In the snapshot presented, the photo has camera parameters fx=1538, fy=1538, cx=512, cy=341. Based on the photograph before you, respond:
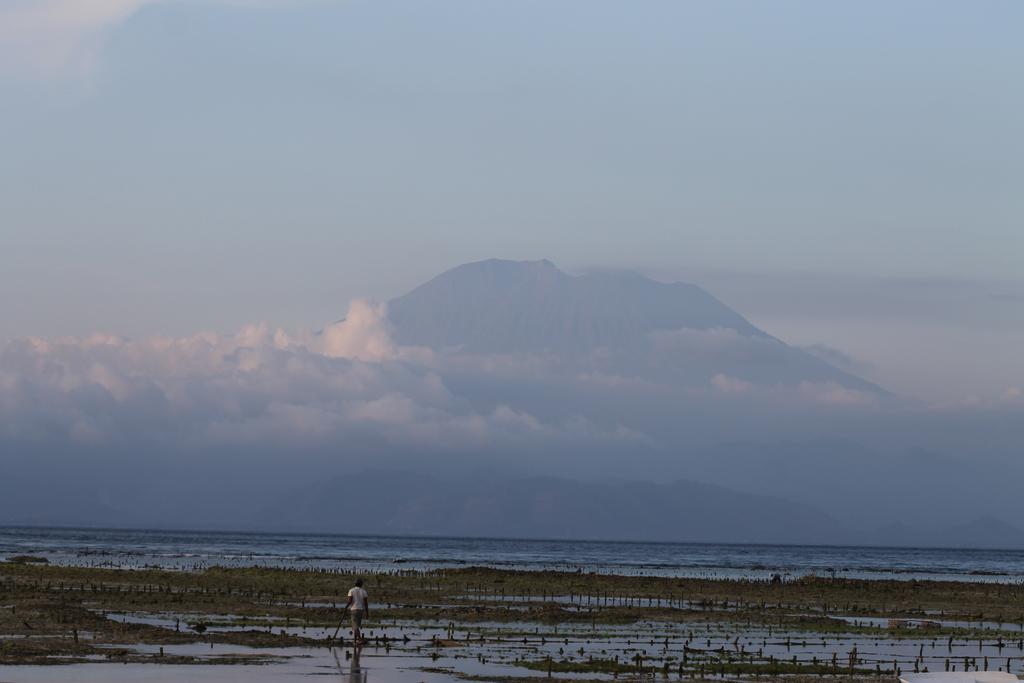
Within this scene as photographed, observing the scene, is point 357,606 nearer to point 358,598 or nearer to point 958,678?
point 358,598

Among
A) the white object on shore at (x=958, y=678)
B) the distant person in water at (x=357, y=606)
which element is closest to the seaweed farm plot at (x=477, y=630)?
the distant person in water at (x=357, y=606)

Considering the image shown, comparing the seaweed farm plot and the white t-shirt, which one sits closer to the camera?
the seaweed farm plot

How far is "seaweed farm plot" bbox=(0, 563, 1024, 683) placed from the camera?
1715 inches

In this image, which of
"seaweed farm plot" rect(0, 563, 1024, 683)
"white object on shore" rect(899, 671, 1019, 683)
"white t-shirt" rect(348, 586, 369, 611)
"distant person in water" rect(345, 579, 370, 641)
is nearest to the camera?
"white object on shore" rect(899, 671, 1019, 683)

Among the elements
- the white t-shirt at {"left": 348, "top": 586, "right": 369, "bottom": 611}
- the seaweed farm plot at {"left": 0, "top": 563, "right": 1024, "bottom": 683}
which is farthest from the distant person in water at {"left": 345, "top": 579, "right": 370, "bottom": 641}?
the seaweed farm plot at {"left": 0, "top": 563, "right": 1024, "bottom": 683}

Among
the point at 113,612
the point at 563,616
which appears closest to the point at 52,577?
the point at 113,612

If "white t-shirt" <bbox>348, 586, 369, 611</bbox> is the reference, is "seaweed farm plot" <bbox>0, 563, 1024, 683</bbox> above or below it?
below

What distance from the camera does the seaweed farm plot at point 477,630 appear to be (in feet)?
143

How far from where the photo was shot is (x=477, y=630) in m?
57.3

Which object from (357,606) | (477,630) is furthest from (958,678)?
(477,630)

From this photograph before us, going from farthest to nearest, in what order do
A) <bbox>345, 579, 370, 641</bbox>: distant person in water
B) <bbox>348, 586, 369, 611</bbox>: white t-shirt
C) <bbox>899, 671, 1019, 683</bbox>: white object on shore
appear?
<bbox>348, 586, 369, 611</bbox>: white t-shirt
<bbox>345, 579, 370, 641</bbox>: distant person in water
<bbox>899, 671, 1019, 683</bbox>: white object on shore

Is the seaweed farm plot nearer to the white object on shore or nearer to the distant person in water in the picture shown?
the distant person in water

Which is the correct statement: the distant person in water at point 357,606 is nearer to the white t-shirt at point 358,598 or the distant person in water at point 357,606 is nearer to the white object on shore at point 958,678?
the white t-shirt at point 358,598

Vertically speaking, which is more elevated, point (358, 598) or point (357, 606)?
point (358, 598)
